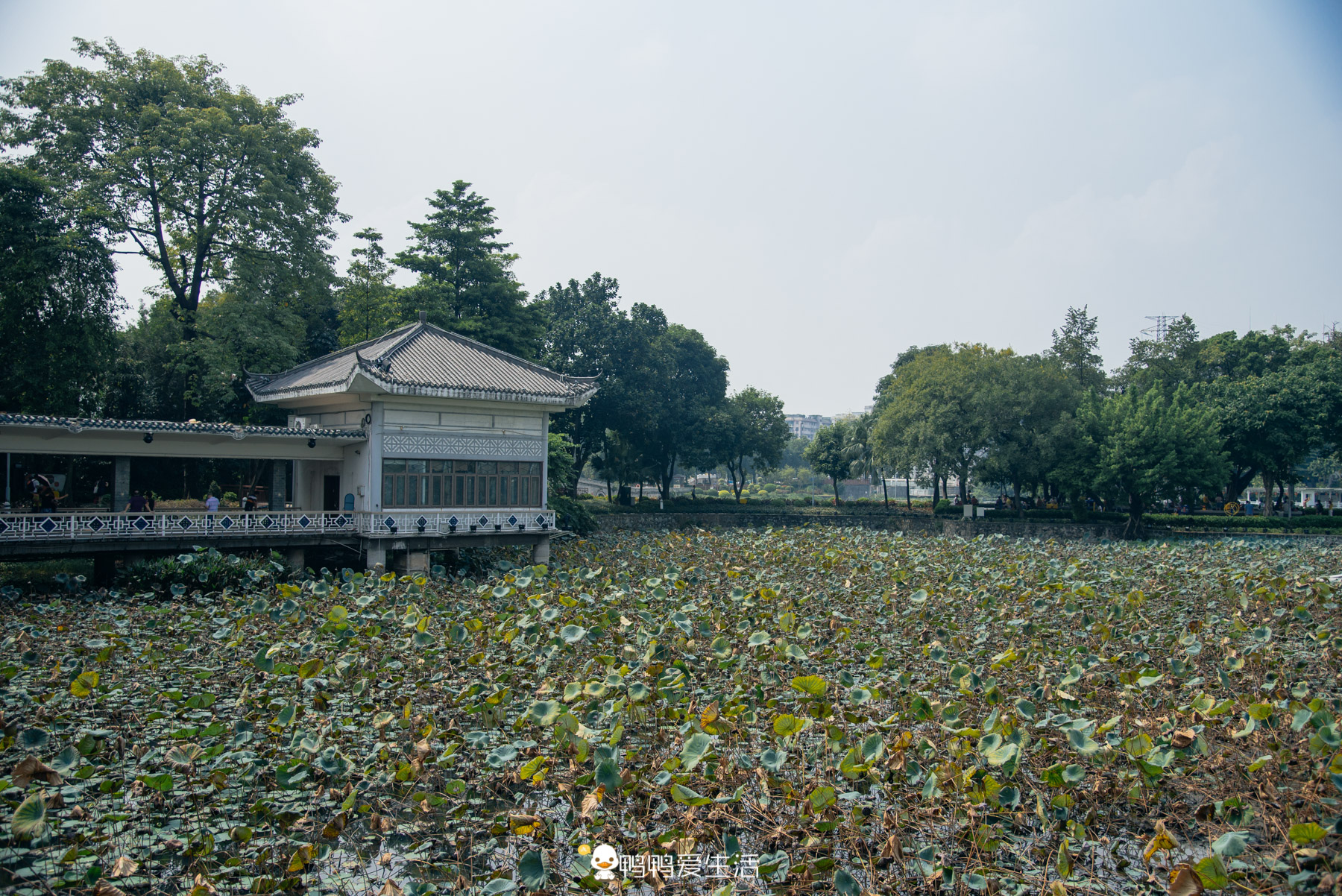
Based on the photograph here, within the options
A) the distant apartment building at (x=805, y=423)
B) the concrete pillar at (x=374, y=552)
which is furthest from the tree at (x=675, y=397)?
the distant apartment building at (x=805, y=423)

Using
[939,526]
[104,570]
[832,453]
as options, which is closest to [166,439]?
[104,570]

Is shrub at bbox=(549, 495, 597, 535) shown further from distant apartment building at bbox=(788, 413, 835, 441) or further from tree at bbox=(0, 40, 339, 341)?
distant apartment building at bbox=(788, 413, 835, 441)

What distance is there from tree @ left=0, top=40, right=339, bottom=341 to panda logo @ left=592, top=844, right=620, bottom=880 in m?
17.8

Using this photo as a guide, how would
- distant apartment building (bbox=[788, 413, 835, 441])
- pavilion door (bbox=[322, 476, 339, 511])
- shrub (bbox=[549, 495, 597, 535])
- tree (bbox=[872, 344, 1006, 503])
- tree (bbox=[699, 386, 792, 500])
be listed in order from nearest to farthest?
pavilion door (bbox=[322, 476, 339, 511]) → shrub (bbox=[549, 495, 597, 535]) → tree (bbox=[872, 344, 1006, 503]) → tree (bbox=[699, 386, 792, 500]) → distant apartment building (bbox=[788, 413, 835, 441])

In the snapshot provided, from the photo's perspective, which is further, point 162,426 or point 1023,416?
point 1023,416

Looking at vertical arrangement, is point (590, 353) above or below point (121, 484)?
above

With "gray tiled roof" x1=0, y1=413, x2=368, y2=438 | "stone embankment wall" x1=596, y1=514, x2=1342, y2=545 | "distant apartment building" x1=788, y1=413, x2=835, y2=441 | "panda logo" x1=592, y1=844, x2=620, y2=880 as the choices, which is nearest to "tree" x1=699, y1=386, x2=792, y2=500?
"stone embankment wall" x1=596, y1=514, x2=1342, y2=545

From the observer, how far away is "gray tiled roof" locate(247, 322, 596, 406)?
43.4 feet

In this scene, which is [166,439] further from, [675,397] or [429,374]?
[675,397]

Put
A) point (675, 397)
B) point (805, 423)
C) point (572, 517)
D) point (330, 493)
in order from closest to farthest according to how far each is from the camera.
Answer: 1. point (330, 493)
2. point (572, 517)
3. point (675, 397)
4. point (805, 423)

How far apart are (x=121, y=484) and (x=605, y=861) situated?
11.7m

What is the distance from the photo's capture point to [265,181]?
17766 millimetres

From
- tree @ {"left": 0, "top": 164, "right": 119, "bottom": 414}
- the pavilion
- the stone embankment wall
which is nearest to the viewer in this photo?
the pavilion

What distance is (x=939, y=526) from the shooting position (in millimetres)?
26297
